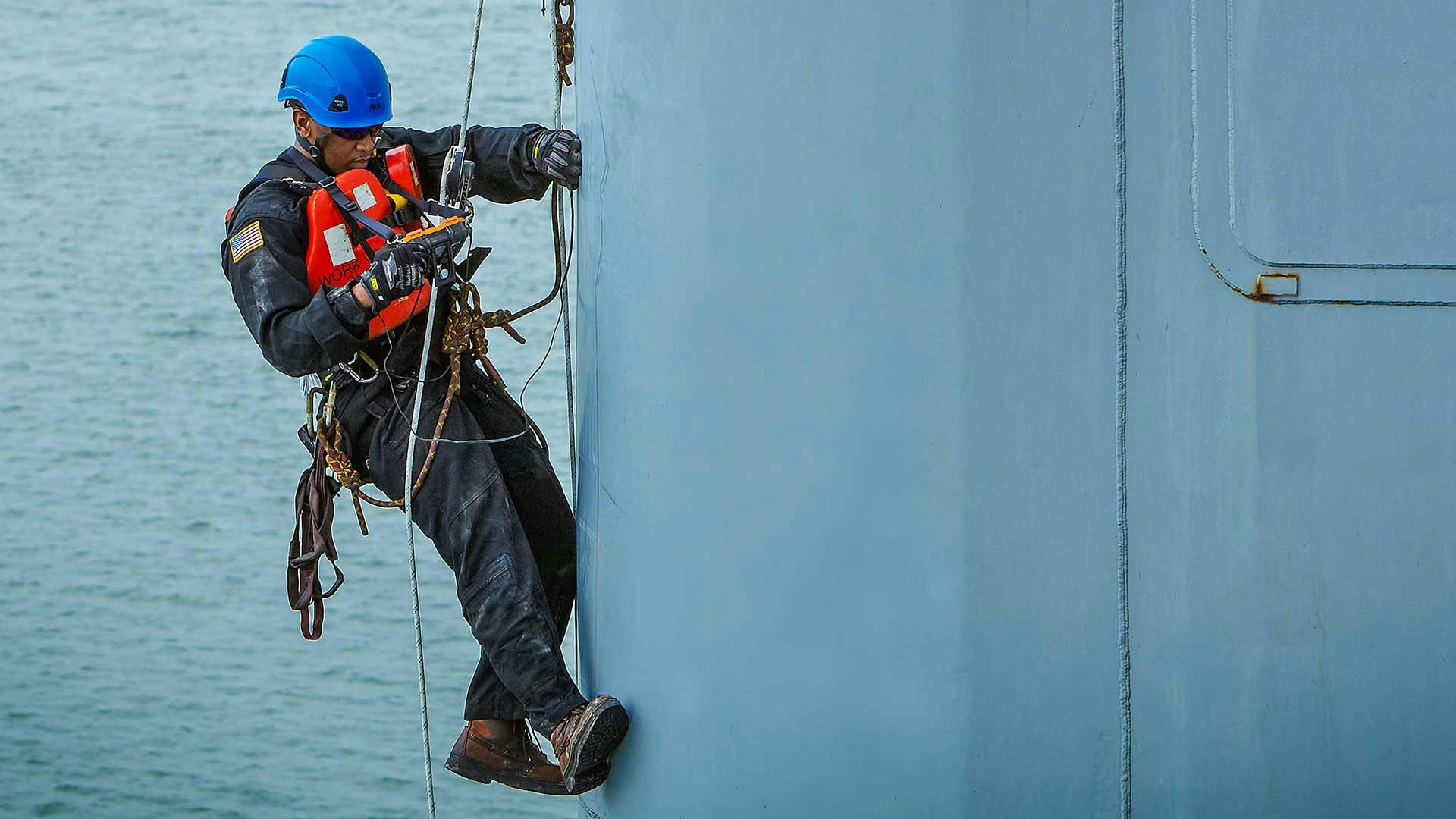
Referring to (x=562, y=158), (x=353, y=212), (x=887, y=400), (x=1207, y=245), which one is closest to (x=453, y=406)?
(x=353, y=212)

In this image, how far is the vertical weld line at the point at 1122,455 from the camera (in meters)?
2.35

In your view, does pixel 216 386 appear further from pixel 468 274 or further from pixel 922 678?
pixel 922 678

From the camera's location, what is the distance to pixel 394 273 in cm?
277

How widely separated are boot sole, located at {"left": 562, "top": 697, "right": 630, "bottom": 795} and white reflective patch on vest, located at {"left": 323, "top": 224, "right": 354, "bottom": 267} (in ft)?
3.65

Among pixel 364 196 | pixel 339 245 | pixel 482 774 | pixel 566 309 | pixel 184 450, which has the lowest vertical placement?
pixel 482 774

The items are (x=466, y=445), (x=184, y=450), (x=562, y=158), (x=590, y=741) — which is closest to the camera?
(x=590, y=741)

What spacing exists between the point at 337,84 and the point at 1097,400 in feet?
6.07

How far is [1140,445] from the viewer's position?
2367mm

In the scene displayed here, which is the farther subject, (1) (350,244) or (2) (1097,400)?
(1) (350,244)

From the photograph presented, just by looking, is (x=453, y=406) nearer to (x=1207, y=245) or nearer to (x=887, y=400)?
(x=887, y=400)

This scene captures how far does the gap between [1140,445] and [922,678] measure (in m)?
0.55

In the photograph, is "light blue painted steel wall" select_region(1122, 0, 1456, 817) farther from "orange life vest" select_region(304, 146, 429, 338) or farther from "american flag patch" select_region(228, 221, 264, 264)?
"american flag patch" select_region(228, 221, 264, 264)

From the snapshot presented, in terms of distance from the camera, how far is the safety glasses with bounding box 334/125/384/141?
127 inches

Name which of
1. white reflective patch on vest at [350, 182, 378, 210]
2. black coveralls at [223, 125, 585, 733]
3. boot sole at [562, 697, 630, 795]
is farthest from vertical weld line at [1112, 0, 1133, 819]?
white reflective patch on vest at [350, 182, 378, 210]
